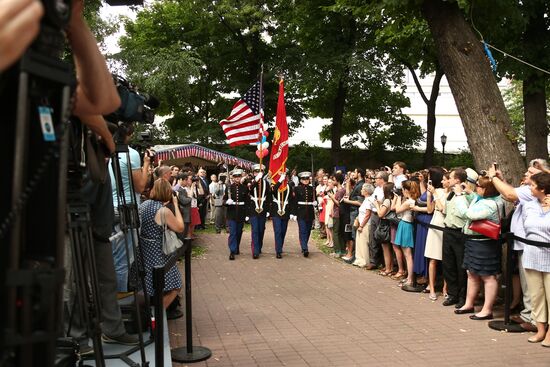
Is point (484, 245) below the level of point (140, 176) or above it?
below

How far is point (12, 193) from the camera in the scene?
142 centimetres

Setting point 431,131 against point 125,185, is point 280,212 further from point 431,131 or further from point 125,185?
point 431,131

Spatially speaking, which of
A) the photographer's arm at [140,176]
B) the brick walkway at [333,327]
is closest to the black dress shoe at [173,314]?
the brick walkway at [333,327]

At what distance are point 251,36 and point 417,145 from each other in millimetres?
12991

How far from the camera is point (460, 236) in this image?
25.9ft

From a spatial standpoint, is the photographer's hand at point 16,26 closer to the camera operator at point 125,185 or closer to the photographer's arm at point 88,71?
the photographer's arm at point 88,71

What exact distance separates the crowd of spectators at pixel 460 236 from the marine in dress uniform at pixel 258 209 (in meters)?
2.37

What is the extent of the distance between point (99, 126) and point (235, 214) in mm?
10756

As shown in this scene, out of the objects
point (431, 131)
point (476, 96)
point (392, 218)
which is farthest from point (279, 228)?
point (431, 131)

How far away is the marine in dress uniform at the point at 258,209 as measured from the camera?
1314cm

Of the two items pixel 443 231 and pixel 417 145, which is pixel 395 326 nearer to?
pixel 443 231

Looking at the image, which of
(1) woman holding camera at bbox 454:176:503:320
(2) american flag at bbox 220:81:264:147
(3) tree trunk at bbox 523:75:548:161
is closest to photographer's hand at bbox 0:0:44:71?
(1) woman holding camera at bbox 454:176:503:320

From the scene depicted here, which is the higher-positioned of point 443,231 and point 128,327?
point 443,231

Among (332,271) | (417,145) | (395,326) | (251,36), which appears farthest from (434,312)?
(417,145)
